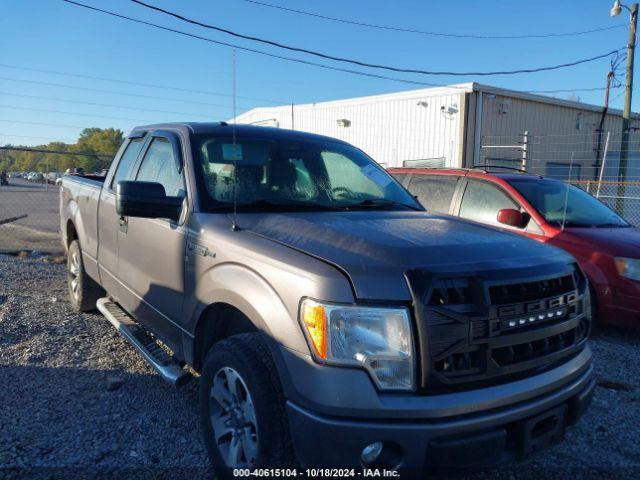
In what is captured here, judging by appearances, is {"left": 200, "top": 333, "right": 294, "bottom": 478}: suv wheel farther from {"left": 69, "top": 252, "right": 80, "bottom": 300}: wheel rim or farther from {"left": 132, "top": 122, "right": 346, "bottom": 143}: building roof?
{"left": 69, "top": 252, "right": 80, "bottom": 300}: wheel rim

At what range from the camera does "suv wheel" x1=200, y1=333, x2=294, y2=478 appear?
2.17 meters

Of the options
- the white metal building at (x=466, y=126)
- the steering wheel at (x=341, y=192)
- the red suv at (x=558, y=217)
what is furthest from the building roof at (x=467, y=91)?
the steering wheel at (x=341, y=192)

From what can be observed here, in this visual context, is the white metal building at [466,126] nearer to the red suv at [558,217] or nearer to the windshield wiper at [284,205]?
the red suv at [558,217]

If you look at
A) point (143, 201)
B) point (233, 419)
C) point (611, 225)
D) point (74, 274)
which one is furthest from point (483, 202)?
point (74, 274)

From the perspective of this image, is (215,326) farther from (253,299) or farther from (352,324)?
(352,324)

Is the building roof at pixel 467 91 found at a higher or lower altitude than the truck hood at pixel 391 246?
higher

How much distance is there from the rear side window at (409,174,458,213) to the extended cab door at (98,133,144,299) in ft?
11.9

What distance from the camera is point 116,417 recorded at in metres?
3.35

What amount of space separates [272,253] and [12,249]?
9225mm

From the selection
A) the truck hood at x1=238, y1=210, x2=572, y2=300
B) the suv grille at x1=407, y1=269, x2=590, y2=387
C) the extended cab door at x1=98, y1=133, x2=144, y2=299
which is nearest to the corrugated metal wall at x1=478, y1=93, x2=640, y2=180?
the extended cab door at x1=98, y1=133, x2=144, y2=299

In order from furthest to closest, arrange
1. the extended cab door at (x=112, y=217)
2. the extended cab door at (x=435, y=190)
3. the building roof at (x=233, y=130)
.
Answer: the extended cab door at (x=435, y=190), the extended cab door at (x=112, y=217), the building roof at (x=233, y=130)

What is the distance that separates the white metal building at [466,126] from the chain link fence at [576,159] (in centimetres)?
4

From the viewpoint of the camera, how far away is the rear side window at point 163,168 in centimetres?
331

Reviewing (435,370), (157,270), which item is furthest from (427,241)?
(157,270)
